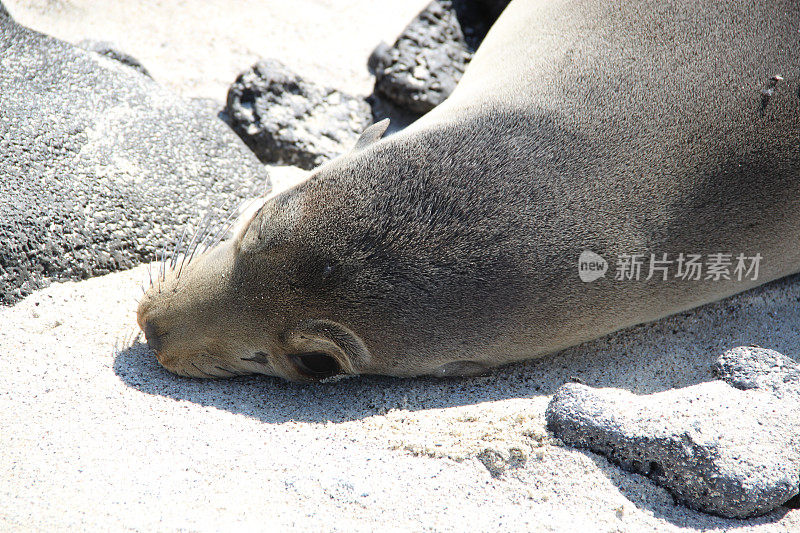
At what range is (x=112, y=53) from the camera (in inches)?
180

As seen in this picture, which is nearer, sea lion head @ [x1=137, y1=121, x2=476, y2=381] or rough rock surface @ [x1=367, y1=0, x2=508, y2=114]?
sea lion head @ [x1=137, y1=121, x2=476, y2=381]

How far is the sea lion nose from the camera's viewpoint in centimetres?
280

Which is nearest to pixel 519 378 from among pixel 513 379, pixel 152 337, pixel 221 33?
pixel 513 379

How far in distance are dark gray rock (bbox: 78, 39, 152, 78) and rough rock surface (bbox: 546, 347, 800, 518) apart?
139 inches

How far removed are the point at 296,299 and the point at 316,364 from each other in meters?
0.34

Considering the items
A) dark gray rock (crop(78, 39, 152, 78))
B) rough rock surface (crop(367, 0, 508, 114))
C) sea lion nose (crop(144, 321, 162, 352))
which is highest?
rough rock surface (crop(367, 0, 508, 114))

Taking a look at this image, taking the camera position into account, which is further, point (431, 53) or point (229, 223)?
point (431, 53)

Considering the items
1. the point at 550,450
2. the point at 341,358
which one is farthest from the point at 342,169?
the point at 550,450

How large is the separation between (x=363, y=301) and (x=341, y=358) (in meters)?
0.29

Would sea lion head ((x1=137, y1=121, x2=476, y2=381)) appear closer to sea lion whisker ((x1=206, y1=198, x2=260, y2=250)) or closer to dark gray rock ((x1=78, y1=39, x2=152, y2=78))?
sea lion whisker ((x1=206, y1=198, x2=260, y2=250))

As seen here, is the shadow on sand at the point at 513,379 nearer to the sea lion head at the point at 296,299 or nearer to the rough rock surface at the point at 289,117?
the sea lion head at the point at 296,299

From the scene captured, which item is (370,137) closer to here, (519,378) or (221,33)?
(519,378)

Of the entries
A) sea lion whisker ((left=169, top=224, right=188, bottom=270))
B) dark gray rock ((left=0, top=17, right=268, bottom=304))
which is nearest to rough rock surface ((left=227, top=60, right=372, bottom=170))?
dark gray rock ((left=0, top=17, right=268, bottom=304))

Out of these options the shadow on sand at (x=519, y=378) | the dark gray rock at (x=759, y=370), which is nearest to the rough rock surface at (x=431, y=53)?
the shadow on sand at (x=519, y=378)
